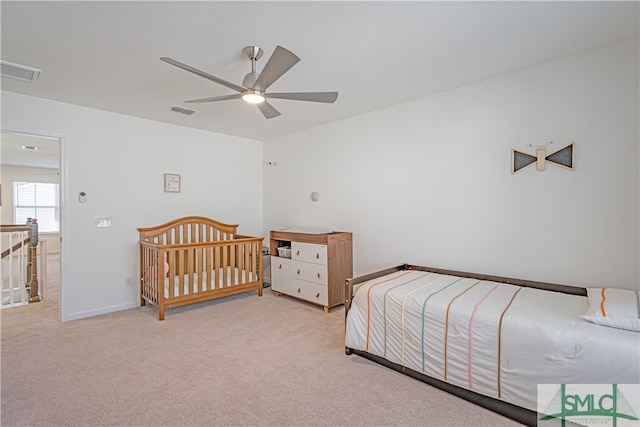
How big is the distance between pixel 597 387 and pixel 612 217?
133 cm

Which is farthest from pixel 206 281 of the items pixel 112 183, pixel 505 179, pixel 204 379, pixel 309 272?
pixel 505 179

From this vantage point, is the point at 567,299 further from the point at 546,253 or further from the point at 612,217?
the point at 612,217

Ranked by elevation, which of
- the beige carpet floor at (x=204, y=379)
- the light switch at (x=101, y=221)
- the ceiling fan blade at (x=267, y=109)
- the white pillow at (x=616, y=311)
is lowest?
the beige carpet floor at (x=204, y=379)

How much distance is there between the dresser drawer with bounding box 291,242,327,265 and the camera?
377cm

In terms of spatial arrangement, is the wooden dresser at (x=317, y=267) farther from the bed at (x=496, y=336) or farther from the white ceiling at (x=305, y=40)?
the white ceiling at (x=305, y=40)

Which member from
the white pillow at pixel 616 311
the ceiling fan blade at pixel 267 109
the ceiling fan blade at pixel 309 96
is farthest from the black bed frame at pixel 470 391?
the ceiling fan blade at pixel 267 109

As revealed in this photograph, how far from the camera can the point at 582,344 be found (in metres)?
1.65

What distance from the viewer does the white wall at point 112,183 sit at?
349 cm

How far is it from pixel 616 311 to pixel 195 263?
4.12 m

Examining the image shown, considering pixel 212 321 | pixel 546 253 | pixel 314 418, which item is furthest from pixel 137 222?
pixel 546 253

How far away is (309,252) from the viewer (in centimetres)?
394

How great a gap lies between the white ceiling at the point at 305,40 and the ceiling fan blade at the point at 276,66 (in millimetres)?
254

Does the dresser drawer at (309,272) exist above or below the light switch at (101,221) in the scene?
below

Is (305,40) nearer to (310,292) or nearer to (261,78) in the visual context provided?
(261,78)
